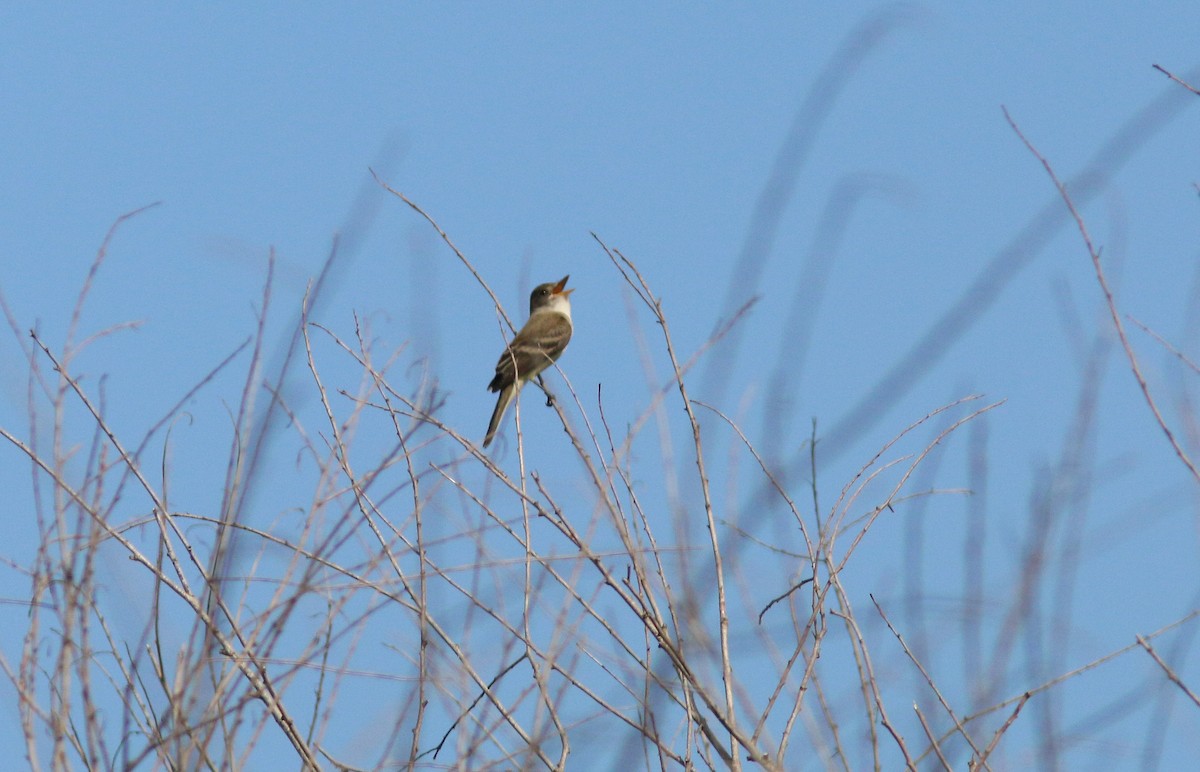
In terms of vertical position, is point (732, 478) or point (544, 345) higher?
point (544, 345)

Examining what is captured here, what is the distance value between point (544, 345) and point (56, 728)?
871cm

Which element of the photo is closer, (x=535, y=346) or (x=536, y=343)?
(x=536, y=343)

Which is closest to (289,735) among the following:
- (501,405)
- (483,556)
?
(483,556)

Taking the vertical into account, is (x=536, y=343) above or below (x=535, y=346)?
below

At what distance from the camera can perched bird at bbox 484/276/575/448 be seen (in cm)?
978

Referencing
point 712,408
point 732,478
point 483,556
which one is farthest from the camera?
point 483,556

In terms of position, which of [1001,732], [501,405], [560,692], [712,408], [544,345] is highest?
[544,345]

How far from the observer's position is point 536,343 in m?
9.39

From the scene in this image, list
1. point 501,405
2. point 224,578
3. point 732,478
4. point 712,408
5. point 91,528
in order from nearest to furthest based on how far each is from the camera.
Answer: point 712,408, point 224,578, point 91,528, point 732,478, point 501,405

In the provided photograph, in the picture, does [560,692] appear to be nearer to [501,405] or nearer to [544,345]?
[501,405]

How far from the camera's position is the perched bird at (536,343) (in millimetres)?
9781

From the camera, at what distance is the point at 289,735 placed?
304 cm

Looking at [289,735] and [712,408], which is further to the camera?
[289,735]

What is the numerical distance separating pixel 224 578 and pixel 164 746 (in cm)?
31
